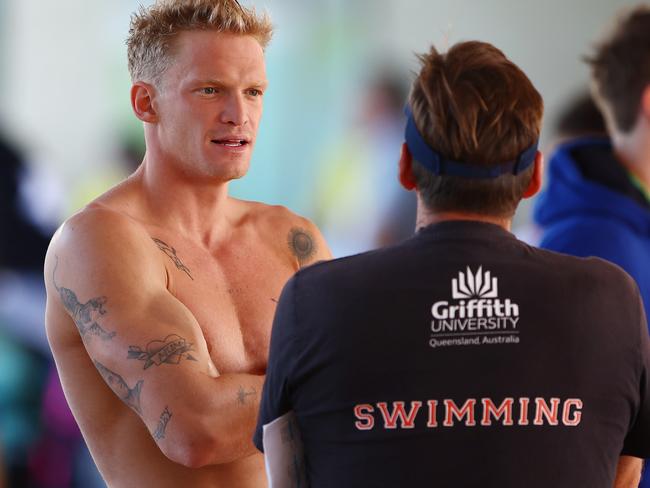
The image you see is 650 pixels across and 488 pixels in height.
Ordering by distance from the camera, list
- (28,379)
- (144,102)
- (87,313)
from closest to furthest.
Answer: (87,313)
(144,102)
(28,379)

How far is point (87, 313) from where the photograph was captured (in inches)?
75.4

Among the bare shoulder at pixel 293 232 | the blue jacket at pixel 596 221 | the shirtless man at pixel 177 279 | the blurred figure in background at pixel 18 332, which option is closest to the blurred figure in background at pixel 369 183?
the blurred figure in background at pixel 18 332

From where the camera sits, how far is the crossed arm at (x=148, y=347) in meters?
1.82

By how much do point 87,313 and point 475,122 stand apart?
879 millimetres

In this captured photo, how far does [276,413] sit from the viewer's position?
4.83 feet

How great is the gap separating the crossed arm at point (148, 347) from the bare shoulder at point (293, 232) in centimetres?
43

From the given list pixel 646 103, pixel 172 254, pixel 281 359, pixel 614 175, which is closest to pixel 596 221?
pixel 614 175

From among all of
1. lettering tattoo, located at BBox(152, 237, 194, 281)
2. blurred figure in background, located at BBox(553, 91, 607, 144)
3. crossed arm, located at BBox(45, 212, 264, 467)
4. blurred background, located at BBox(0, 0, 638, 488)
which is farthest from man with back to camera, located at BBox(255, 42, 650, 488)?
blurred background, located at BBox(0, 0, 638, 488)

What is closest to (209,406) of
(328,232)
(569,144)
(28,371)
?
(569,144)

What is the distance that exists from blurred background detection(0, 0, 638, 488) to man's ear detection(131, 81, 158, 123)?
8.59ft

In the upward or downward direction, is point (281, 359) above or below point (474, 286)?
below

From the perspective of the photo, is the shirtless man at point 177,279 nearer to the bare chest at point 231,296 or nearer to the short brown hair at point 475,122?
the bare chest at point 231,296

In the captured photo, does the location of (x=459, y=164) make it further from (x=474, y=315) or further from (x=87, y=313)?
(x=87, y=313)

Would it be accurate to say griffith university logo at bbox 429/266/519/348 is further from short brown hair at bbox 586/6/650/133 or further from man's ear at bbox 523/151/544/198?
short brown hair at bbox 586/6/650/133
